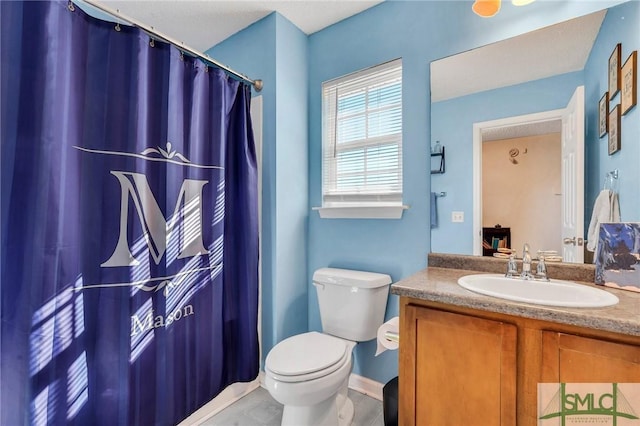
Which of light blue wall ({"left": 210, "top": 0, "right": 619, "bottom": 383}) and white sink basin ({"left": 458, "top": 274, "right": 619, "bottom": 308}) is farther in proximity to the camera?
light blue wall ({"left": 210, "top": 0, "right": 619, "bottom": 383})

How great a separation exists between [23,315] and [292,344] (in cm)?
110

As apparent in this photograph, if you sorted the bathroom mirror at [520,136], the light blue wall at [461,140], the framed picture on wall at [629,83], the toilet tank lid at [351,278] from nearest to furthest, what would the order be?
1. the framed picture on wall at [629,83]
2. the bathroom mirror at [520,136]
3. the light blue wall at [461,140]
4. the toilet tank lid at [351,278]

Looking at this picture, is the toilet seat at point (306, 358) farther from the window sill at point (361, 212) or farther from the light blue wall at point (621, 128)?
the light blue wall at point (621, 128)

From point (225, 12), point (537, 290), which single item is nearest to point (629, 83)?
point (537, 290)

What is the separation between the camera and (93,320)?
119 cm

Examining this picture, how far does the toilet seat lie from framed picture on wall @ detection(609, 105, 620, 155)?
149cm

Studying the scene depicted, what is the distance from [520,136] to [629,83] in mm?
389

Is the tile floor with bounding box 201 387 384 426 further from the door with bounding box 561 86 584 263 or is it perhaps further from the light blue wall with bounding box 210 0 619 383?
the door with bounding box 561 86 584 263

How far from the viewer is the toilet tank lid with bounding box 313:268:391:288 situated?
5.45 ft

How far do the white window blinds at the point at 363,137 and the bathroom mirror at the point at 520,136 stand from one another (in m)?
0.26

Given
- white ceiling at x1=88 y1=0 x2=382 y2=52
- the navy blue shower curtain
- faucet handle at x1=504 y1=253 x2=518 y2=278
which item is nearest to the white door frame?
faucet handle at x1=504 y1=253 x2=518 y2=278

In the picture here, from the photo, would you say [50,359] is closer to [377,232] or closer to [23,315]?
[23,315]

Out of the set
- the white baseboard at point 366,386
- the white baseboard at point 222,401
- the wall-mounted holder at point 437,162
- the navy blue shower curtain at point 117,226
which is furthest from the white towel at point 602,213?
the white baseboard at point 222,401

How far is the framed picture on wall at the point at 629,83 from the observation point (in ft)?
3.75
